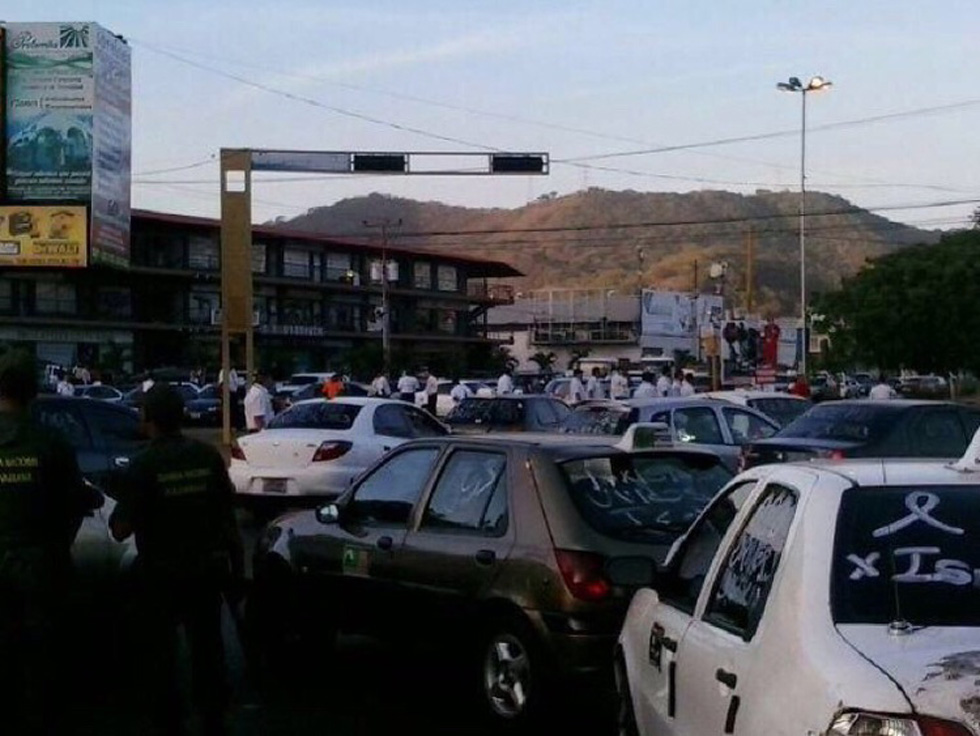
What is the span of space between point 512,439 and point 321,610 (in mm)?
1791

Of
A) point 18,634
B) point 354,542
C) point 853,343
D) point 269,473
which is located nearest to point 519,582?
point 354,542

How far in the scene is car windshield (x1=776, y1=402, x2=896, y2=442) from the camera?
18.0 m

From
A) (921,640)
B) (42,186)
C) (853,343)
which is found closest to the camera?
(921,640)

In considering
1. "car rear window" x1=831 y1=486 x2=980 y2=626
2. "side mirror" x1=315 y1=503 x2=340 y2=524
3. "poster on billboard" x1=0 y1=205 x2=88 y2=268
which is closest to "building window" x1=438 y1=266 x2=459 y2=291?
"poster on billboard" x1=0 y1=205 x2=88 y2=268

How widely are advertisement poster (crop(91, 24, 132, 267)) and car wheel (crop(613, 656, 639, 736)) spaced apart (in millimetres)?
41673

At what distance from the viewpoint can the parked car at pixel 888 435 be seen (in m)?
17.7

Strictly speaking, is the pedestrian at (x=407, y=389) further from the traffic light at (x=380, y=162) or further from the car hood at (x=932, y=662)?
the car hood at (x=932, y=662)

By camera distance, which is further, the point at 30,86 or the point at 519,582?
the point at 30,86

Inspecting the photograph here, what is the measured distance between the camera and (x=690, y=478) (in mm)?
9406

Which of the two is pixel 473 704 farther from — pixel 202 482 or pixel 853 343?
pixel 853 343

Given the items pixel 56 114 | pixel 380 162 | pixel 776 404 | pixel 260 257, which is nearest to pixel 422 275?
pixel 260 257

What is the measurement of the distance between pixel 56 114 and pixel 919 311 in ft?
83.7

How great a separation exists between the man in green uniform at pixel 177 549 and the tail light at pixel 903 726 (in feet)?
13.7

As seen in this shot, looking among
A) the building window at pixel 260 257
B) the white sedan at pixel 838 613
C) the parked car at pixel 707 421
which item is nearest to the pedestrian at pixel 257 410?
the parked car at pixel 707 421
